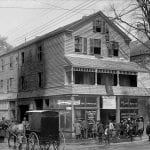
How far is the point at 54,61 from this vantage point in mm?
42750

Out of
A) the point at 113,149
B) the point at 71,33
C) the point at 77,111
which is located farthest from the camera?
the point at 71,33

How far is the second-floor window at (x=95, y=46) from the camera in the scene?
43.2 metres

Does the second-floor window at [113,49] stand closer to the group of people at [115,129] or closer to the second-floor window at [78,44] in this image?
the second-floor window at [78,44]

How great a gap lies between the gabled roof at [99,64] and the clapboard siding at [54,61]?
146cm

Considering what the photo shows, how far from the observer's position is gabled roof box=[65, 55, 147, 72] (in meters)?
39.8

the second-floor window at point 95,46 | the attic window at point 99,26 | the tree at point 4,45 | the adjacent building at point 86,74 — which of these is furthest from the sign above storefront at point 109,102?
the tree at point 4,45

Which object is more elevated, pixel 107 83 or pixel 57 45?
pixel 57 45

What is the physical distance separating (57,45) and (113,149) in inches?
744

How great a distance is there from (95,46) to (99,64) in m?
2.82

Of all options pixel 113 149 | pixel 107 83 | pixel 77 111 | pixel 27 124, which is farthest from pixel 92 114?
pixel 27 124

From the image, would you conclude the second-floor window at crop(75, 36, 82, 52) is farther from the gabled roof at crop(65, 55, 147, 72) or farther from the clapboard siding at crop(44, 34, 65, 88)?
the clapboard siding at crop(44, 34, 65, 88)

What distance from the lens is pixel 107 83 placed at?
43.3 meters

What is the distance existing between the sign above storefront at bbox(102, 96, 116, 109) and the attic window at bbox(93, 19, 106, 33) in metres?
7.79

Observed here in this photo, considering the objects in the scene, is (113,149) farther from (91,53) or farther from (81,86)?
(91,53)
